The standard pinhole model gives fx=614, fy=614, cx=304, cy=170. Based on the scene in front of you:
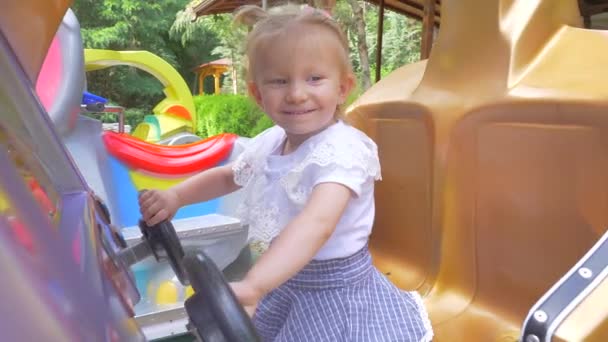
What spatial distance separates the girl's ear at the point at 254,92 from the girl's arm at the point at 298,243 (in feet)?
0.75

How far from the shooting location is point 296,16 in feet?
3.22

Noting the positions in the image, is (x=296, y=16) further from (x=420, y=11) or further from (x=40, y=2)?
(x=420, y=11)

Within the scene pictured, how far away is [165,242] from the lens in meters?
1.01

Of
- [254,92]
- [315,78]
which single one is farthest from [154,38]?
[315,78]

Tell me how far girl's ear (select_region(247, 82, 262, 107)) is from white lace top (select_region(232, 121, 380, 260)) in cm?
10

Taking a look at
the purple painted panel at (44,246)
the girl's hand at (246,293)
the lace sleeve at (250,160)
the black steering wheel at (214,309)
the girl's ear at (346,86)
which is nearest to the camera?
the purple painted panel at (44,246)

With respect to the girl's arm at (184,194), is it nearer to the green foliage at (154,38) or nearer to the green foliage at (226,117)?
the green foliage at (226,117)

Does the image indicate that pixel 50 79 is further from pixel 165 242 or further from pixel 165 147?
pixel 165 242

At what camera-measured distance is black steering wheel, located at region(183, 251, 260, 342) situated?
0.56 m

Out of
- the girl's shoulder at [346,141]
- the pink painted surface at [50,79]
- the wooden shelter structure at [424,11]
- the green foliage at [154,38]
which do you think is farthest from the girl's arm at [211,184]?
the green foliage at [154,38]

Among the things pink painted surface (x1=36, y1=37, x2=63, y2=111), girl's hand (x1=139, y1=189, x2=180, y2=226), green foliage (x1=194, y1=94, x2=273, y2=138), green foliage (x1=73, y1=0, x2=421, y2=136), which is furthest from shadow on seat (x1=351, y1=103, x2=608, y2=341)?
green foliage (x1=73, y1=0, x2=421, y2=136)

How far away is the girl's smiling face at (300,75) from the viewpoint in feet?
3.12

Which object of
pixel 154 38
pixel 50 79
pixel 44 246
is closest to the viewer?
pixel 44 246

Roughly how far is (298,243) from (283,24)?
1.20ft
